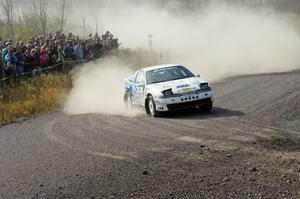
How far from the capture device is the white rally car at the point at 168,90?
15.1m

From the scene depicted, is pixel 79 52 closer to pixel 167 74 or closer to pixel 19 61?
pixel 19 61

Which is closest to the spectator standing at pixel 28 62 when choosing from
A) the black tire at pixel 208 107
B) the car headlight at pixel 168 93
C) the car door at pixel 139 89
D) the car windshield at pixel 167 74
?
the car door at pixel 139 89

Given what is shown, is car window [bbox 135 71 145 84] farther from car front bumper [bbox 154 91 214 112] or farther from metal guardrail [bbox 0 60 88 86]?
metal guardrail [bbox 0 60 88 86]

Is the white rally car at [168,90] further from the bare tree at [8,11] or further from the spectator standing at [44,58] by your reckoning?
the bare tree at [8,11]

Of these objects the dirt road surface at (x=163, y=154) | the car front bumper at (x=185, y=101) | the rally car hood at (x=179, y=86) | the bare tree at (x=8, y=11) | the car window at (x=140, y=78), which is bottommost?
the dirt road surface at (x=163, y=154)

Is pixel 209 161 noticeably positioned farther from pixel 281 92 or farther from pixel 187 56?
pixel 187 56

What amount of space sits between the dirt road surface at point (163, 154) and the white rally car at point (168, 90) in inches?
13.9

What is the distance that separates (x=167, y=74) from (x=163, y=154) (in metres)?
6.42

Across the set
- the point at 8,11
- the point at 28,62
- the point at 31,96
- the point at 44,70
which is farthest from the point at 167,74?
the point at 8,11

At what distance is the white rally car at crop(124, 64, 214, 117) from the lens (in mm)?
15109

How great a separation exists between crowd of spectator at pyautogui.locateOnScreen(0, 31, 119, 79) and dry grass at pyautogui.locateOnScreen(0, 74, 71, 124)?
51cm

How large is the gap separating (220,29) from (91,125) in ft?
109

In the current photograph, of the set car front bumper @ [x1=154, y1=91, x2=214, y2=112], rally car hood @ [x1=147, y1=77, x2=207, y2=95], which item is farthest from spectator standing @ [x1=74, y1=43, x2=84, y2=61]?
car front bumper @ [x1=154, y1=91, x2=214, y2=112]

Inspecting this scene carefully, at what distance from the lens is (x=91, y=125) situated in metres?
15.1
